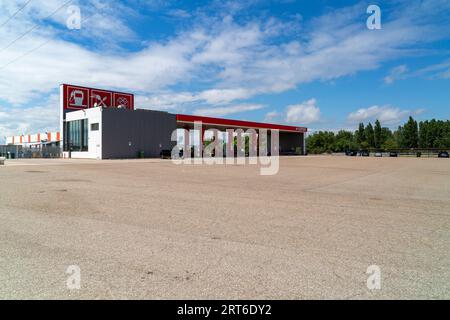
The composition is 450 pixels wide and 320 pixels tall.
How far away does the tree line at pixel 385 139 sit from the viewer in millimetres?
114625

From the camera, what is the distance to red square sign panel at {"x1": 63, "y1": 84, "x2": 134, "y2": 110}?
4841 cm

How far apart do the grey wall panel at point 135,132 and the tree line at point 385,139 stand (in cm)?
7881

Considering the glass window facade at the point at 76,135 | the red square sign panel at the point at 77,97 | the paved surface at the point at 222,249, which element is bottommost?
the paved surface at the point at 222,249

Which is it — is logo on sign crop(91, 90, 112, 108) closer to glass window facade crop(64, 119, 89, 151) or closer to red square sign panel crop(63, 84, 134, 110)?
red square sign panel crop(63, 84, 134, 110)

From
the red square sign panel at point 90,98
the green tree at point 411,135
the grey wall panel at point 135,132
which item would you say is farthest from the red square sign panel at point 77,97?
the green tree at point 411,135

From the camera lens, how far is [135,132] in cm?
4572

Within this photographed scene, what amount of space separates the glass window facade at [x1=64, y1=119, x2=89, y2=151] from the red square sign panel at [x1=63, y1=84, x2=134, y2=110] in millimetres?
3161

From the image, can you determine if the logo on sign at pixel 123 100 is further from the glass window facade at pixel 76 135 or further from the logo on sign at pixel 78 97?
the glass window facade at pixel 76 135

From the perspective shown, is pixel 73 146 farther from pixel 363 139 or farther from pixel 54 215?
pixel 363 139

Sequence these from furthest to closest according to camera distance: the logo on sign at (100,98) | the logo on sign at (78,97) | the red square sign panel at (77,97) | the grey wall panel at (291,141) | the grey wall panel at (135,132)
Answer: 1. the grey wall panel at (291,141)
2. the logo on sign at (100,98)
3. the logo on sign at (78,97)
4. the red square sign panel at (77,97)
5. the grey wall panel at (135,132)

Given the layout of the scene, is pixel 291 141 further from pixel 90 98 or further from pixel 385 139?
pixel 385 139

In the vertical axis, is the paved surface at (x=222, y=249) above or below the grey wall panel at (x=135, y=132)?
below
